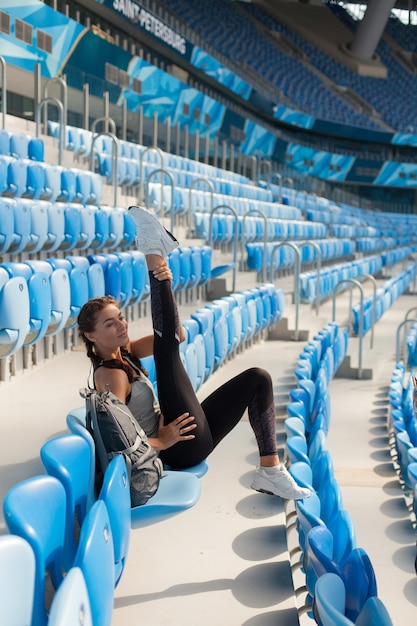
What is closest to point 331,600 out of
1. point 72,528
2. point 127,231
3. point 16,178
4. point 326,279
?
point 72,528

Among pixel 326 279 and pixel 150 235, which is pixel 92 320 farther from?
pixel 326 279

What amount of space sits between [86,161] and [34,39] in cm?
241

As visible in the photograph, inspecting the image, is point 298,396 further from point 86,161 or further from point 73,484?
point 86,161

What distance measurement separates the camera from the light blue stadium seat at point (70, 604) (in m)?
0.78

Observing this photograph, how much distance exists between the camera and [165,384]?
1903mm

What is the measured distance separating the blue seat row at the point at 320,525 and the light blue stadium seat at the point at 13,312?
0.88m

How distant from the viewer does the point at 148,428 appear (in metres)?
1.91

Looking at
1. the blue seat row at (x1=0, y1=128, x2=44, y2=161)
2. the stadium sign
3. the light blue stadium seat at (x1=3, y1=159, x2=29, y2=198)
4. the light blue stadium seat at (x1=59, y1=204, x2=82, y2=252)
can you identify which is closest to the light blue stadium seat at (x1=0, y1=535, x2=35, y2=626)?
the light blue stadium seat at (x1=59, y1=204, x2=82, y2=252)

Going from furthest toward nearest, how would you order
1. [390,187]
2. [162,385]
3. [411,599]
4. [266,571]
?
[390,187]
[411,599]
[162,385]
[266,571]

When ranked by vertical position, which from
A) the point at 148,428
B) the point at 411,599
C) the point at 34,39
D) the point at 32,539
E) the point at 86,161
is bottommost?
the point at 411,599

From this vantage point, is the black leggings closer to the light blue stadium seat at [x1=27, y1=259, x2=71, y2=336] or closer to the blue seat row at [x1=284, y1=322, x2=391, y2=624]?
the blue seat row at [x1=284, y1=322, x2=391, y2=624]

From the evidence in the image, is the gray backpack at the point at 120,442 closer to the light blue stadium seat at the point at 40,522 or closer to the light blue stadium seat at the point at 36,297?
the light blue stadium seat at the point at 40,522

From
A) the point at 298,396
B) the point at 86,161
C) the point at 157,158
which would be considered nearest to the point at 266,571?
the point at 298,396

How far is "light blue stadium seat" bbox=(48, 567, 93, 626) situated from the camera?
78cm
